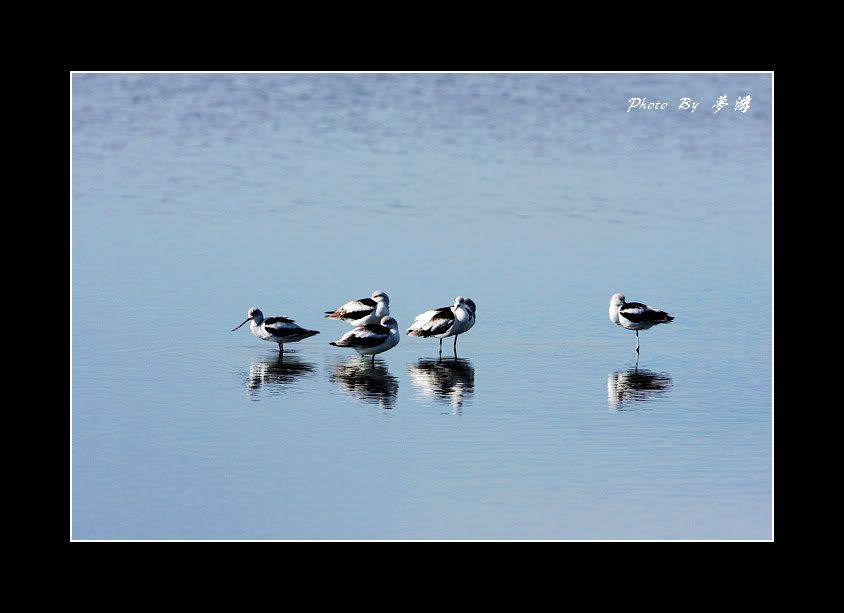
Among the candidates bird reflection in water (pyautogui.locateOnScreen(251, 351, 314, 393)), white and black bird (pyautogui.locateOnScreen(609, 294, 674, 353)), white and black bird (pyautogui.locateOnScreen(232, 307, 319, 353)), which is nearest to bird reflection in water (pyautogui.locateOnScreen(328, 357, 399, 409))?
bird reflection in water (pyautogui.locateOnScreen(251, 351, 314, 393))

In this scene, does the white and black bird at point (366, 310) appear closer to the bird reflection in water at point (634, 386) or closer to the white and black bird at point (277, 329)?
the white and black bird at point (277, 329)

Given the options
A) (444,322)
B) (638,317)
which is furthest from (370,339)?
(638,317)

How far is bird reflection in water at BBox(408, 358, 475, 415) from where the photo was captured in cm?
1573

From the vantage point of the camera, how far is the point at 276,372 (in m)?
17.3

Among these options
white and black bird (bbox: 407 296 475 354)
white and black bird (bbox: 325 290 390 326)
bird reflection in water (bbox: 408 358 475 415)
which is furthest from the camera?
white and black bird (bbox: 325 290 390 326)

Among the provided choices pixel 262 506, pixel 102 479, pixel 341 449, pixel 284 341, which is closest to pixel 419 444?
pixel 341 449

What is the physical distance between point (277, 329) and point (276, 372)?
157 centimetres

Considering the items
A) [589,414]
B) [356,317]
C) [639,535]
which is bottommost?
[639,535]

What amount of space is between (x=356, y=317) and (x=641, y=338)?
4732 millimetres

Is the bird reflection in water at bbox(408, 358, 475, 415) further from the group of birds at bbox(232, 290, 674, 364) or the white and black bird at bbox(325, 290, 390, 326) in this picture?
the white and black bird at bbox(325, 290, 390, 326)

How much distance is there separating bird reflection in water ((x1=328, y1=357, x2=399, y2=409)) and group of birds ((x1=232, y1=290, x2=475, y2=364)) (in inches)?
11.2

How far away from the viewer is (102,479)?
12344 millimetres

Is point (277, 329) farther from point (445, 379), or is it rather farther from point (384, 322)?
point (445, 379)
